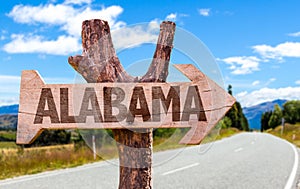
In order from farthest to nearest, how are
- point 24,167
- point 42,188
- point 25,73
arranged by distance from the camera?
point 24,167
point 42,188
point 25,73

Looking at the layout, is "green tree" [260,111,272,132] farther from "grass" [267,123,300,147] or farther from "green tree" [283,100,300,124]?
"grass" [267,123,300,147]

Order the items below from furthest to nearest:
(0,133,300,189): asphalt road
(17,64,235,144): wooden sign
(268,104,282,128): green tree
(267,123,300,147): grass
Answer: (268,104,282,128): green tree < (267,123,300,147): grass < (0,133,300,189): asphalt road < (17,64,235,144): wooden sign

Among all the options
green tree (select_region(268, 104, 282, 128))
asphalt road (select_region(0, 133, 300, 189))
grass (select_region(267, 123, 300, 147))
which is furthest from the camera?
green tree (select_region(268, 104, 282, 128))

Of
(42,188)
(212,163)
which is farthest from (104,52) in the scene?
(212,163)

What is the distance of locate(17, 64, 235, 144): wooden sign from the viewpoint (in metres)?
2.76

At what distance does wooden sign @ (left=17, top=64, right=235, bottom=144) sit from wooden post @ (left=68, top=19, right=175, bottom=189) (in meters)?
0.08

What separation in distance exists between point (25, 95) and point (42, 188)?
18.7 feet

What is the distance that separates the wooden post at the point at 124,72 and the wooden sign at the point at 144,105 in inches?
3.0

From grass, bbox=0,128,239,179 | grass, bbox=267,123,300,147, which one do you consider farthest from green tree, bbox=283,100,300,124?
grass, bbox=0,128,239,179

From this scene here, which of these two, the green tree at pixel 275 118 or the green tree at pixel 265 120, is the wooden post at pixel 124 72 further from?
the green tree at pixel 265 120

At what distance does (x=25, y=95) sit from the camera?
2928 mm

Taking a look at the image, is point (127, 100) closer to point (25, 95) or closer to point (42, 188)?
point (25, 95)

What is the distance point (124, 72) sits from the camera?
2.87 m

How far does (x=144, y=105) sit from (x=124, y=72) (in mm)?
281
